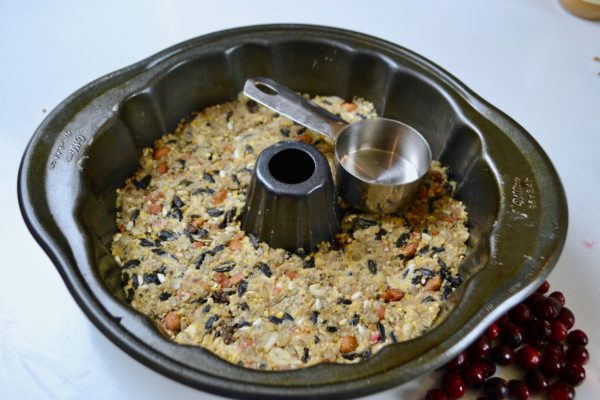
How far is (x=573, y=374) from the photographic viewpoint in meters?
1.11

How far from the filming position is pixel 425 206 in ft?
4.30

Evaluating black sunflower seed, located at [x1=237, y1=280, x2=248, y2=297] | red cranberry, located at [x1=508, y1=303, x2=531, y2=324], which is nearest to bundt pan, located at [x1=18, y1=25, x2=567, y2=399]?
red cranberry, located at [x1=508, y1=303, x2=531, y2=324]

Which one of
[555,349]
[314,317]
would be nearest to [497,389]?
[555,349]

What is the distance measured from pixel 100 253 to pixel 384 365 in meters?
0.58

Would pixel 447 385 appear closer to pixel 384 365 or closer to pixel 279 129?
pixel 384 365

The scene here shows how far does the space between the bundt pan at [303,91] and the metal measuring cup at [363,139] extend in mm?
74

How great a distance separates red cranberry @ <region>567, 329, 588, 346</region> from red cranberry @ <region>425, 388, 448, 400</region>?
320mm

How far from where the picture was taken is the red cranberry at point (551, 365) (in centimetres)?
111

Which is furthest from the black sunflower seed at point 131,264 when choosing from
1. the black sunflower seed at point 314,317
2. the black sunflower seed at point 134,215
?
the black sunflower seed at point 314,317

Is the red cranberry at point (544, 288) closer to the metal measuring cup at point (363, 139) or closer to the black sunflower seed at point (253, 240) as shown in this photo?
the metal measuring cup at point (363, 139)

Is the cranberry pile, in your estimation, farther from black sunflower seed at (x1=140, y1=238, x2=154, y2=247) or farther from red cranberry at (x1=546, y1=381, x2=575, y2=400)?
black sunflower seed at (x1=140, y1=238, x2=154, y2=247)

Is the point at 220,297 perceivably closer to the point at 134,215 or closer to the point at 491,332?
the point at 134,215

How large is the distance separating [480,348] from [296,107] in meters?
0.69

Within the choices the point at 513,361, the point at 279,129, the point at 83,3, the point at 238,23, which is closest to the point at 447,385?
the point at 513,361
